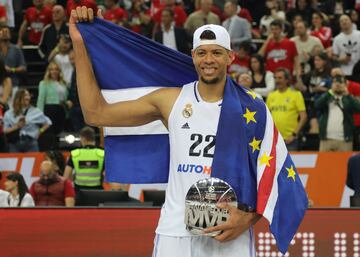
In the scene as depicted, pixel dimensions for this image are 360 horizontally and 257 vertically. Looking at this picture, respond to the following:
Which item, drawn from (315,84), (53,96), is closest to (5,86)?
(53,96)

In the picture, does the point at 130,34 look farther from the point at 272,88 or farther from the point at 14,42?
the point at 14,42

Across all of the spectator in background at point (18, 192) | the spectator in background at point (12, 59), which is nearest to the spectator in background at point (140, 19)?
the spectator in background at point (12, 59)

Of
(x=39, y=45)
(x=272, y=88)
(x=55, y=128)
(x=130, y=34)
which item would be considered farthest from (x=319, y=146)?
(x=130, y=34)

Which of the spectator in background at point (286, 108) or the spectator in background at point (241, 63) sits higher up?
the spectator in background at point (241, 63)

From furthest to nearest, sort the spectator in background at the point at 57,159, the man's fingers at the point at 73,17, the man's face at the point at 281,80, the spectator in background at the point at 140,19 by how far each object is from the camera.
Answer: the spectator in background at the point at 140,19, the man's face at the point at 281,80, the spectator in background at the point at 57,159, the man's fingers at the point at 73,17

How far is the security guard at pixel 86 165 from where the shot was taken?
15.0 meters

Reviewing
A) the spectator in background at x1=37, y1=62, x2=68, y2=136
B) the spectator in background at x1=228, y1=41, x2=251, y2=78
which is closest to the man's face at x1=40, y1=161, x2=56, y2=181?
the spectator in background at x1=37, y1=62, x2=68, y2=136

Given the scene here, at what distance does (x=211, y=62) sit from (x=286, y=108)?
9266mm

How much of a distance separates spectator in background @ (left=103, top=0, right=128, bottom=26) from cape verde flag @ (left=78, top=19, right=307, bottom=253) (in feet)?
40.1

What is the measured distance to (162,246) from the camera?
703 cm

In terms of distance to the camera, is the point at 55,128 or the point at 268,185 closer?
the point at 268,185

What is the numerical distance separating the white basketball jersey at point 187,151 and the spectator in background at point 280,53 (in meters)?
11.1

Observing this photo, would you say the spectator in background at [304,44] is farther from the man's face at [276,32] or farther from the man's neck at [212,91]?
the man's neck at [212,91]

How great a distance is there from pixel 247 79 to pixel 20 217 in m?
6.40
